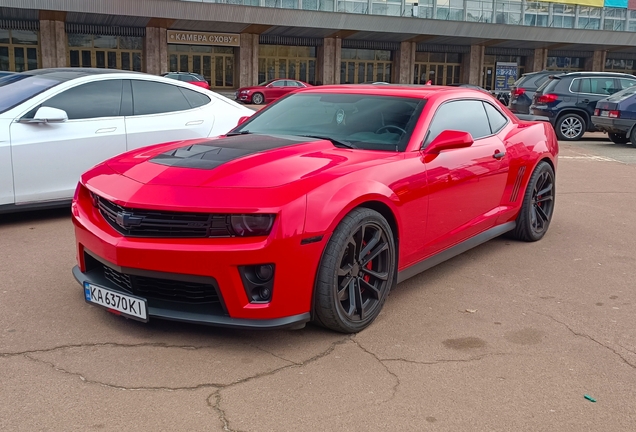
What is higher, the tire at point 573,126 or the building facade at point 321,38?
the building facade at point 321,38

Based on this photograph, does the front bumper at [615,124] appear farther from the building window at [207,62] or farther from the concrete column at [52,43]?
the building window at [207,62]

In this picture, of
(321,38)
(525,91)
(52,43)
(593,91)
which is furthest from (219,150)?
(321,38)

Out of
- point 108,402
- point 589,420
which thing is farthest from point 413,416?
point 108,402

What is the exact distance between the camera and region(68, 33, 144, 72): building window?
39.0m

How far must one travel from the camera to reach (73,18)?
37344mm

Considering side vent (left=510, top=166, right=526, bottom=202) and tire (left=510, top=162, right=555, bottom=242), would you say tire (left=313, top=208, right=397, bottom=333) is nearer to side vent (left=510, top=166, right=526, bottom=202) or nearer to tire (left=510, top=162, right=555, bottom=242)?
side vent (left=510, top=166, right=526, bottom=202)

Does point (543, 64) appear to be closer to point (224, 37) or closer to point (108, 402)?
point (224, 37)

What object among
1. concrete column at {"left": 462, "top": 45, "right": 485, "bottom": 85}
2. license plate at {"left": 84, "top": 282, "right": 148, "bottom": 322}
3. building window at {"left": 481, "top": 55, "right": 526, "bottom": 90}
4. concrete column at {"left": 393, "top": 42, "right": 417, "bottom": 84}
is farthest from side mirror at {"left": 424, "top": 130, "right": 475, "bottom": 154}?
building window at {"left": 481, "top": 55, "right": 526, "bottom": 90}

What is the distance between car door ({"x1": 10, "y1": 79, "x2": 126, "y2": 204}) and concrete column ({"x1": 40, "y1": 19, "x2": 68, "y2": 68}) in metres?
33.8

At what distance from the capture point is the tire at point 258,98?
33.2 meters

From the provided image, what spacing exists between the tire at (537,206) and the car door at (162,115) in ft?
11.4

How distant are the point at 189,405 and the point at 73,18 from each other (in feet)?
127

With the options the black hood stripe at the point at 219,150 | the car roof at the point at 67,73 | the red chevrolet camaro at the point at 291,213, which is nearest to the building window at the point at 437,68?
the car roof at the point at 67,73

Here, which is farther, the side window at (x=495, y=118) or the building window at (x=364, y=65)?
the building window at (x=364, y=65)
